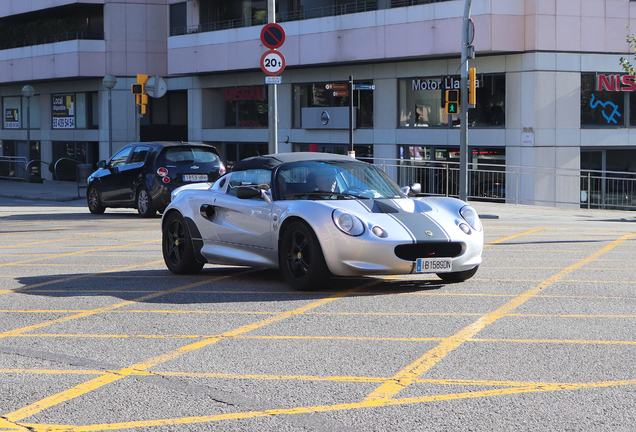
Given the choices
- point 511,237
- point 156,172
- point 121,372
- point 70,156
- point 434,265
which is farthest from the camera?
point 70,156

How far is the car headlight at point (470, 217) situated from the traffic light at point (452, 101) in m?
12.9

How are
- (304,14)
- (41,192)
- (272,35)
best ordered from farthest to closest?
(304,14)
(41,192)
(272,35)

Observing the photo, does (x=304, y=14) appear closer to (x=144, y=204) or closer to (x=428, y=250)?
(x=144, y=204)

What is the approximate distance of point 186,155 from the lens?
752 inches

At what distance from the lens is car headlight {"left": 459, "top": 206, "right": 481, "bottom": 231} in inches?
354

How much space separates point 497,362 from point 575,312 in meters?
2.06

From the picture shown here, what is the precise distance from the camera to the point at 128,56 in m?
41.0

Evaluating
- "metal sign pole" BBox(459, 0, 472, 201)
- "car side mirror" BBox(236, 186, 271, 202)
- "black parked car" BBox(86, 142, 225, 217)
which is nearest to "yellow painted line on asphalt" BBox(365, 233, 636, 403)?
"car side mirror" BBox(236, 186, 271, 202)

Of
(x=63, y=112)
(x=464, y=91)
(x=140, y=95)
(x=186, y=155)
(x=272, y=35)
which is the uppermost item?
(x=272, y=35)

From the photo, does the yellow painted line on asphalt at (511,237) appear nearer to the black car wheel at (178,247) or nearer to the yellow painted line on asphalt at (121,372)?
the black car wheel at (178,247)

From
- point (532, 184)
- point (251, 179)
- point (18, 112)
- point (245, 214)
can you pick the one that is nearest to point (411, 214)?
point (245, 214)

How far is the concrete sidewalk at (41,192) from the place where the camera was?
28591 millimetres

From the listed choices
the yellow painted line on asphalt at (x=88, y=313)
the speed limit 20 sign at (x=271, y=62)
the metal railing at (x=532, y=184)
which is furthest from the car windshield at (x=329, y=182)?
the metal railing at (x=532, y=184)

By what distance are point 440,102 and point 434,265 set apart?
71.6ft
